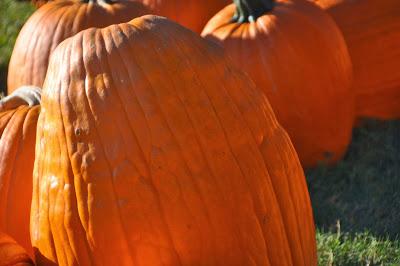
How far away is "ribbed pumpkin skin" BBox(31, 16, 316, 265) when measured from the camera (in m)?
2.66

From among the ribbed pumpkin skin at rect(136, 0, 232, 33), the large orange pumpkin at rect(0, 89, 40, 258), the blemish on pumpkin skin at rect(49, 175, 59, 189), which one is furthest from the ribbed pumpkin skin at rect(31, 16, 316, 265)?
the ribbed pumpkin skin at rect(136, 0, 232, 33)

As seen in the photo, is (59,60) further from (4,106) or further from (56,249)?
(4,106)

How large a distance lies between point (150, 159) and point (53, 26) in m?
2.29

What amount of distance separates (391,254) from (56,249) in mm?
1489

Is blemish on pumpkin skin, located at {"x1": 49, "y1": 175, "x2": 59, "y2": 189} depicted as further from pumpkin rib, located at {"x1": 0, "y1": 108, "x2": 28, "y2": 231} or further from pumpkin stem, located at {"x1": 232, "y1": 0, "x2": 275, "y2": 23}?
pumpkin stem, located at {"x1": 232, "y1": 0, "x2": 275, "y2": 23}

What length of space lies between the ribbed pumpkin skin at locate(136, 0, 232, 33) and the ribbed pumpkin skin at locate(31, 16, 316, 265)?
2497 mm

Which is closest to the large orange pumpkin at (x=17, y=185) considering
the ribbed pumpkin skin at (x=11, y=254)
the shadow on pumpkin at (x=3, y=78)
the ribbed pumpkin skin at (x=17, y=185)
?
the ribbed pumpkin skin at (x=17, y=185)

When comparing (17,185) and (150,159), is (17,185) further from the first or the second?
(150,159)

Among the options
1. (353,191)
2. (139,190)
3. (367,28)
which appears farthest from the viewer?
(367,28)

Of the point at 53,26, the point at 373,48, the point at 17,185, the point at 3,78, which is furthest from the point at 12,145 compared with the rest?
the point at 3,78

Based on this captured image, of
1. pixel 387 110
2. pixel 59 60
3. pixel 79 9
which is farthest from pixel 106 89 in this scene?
pixel 387 110

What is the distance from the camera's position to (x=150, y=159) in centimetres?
265

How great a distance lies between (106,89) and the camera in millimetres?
2686

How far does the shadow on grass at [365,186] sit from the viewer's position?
157 inches
